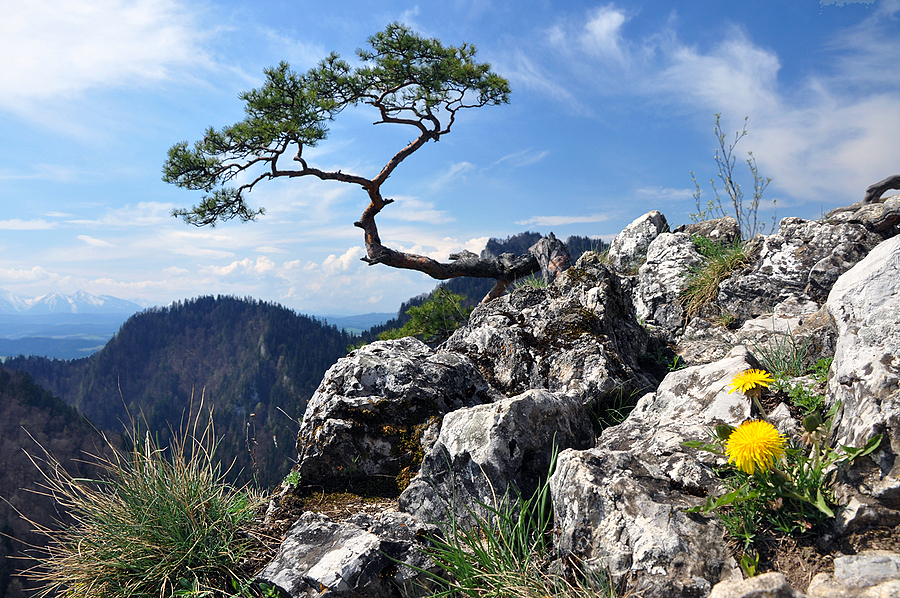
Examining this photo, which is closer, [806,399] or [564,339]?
[806,399]

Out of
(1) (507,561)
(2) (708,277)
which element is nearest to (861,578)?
(1) (507,561)

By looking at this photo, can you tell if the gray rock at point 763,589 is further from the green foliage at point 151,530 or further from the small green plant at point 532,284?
the small green plant at point 532,284

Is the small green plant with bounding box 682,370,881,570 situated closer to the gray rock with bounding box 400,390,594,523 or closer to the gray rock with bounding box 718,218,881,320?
the gray rock with bounding box 400,390,594,523

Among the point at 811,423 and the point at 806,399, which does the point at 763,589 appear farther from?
the point at 806,399

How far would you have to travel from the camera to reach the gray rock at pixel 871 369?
2082 mm

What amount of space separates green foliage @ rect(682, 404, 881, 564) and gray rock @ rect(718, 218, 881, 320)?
4005 millimetres

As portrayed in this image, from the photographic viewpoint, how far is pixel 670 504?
233 centimetres

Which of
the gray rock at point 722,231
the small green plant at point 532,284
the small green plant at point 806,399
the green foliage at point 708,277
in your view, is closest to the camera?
the small green plant at point 806,399

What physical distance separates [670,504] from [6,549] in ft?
294

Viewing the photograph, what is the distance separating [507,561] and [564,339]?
95.3 inches

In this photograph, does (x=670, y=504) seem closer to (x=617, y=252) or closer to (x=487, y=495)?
(x=487, y=495)

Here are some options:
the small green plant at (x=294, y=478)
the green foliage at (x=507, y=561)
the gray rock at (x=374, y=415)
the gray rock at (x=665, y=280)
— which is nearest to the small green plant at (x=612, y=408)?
the gray rock at (x=374, y=415)

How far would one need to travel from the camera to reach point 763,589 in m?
1.70

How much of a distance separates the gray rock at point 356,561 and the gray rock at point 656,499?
1012mm
